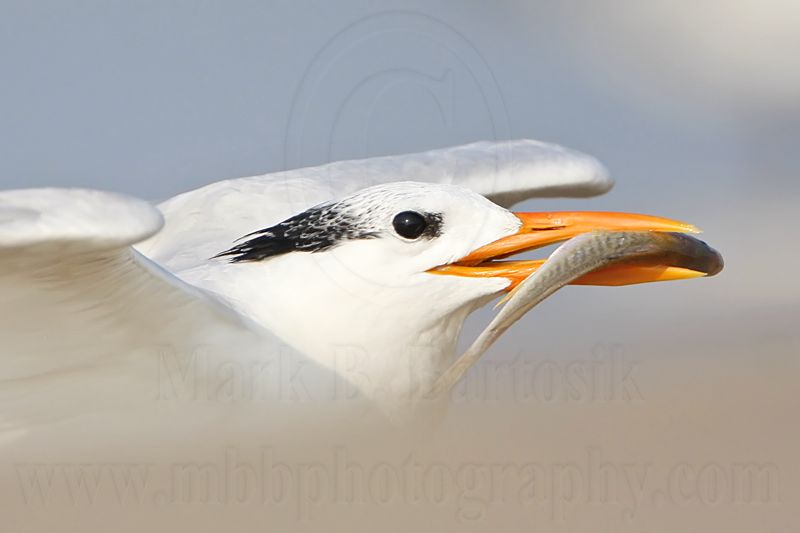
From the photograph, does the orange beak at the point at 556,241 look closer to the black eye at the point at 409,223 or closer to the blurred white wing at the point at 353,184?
the black eye at the point at 409,223

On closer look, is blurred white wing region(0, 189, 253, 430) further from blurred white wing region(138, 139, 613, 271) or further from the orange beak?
blurred white wing region(138, 139, 613, 271)

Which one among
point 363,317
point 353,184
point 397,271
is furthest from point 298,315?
point 353,184

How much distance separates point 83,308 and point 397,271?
0.89 m

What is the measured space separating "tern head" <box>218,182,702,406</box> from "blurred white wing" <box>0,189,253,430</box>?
231mm

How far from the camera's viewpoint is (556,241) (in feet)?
12.3

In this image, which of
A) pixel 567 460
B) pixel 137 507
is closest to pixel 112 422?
pixel 137 507

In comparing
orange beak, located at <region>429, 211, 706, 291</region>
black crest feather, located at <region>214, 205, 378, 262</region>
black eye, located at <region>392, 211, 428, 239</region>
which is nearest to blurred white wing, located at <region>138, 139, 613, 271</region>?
black crest feather, located at <region>214, 205, 378, 262</region>

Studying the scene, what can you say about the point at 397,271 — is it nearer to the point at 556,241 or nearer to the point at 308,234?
the point at 308,234

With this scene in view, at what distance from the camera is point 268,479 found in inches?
154

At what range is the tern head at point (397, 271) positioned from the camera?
370cm

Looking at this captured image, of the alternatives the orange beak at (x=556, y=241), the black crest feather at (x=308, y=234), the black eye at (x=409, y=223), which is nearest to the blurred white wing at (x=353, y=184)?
the black crest feather at (x=308, y=234)

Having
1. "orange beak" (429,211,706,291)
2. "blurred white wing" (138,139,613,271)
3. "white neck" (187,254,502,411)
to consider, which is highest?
"blurred white wing" (138,139,613,271)

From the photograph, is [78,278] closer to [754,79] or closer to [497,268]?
[497,268]

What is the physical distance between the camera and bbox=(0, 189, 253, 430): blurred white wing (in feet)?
10.0
